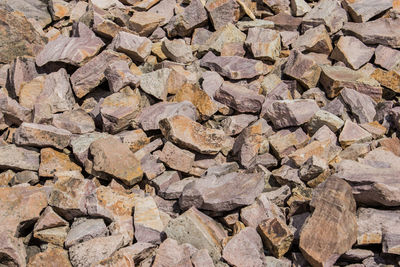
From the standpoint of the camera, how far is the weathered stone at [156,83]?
18.9 feet

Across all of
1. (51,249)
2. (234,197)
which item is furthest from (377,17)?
(51,249)

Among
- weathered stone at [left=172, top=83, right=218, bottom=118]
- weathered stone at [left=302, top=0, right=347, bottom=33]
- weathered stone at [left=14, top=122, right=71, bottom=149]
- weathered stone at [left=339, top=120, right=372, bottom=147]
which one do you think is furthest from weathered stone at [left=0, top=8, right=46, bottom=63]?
weathered stone at [left=339, top=120, right=372, bottom=147]

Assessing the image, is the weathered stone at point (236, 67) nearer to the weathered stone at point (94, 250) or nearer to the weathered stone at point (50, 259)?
the weathered stone at point (94, 250)

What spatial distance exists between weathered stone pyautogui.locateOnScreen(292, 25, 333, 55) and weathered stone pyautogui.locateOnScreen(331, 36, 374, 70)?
163mm

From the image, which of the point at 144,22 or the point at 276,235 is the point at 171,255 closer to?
the point at 276,235

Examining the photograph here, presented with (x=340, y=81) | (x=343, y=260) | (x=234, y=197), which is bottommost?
(x=343, y=260)

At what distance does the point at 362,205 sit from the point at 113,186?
2.77 m

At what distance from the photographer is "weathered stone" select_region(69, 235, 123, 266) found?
12.5 ft

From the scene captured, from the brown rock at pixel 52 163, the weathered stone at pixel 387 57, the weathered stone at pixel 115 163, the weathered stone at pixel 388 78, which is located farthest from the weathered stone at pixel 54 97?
the weathered stone at pixel 387 57

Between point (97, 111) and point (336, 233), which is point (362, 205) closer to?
point (336, 233)

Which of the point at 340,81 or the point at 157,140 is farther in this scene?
the point at 340,81

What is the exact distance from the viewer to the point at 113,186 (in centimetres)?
479

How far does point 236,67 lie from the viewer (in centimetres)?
615

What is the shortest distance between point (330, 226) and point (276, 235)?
51cm
